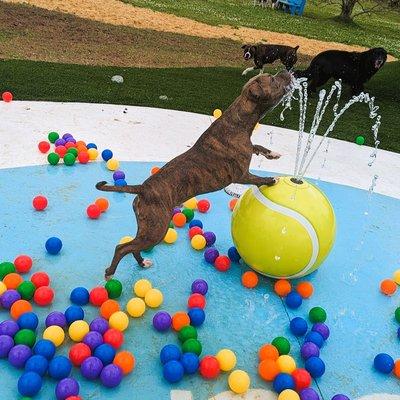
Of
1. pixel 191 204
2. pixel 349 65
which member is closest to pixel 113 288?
pixel 191 204

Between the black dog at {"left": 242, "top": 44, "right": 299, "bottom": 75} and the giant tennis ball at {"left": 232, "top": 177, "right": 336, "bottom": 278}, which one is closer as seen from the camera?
the giant tennis ball at {"left": 232, "top": 177, "right": 336, "bottom": 278}

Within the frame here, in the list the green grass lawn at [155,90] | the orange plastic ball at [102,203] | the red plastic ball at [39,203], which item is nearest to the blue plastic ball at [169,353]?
the orange plastic ball at [102,203]

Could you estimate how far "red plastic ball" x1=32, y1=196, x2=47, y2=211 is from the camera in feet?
13.7

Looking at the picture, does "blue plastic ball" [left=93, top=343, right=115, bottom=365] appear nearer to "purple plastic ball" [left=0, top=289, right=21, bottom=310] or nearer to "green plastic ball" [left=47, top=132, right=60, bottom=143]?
"purple plastic ball" [left=0, top=289, right=21, bottom=310]

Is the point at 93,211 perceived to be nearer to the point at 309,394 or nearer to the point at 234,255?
the point at 234,255

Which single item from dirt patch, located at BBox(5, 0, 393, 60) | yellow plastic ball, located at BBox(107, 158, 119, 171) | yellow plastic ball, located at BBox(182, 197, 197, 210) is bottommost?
dirt patch, located at BBox(5, 0, 393, 60)

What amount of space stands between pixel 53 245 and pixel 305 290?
1809 mm

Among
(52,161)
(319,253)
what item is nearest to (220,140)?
(319,253)

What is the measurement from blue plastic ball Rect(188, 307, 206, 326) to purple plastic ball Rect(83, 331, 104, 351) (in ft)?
1.90

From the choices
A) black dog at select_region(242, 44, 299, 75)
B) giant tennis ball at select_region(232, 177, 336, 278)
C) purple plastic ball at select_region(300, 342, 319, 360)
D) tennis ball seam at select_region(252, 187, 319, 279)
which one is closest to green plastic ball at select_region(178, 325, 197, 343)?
purple plastic ball at select_region(300, 342, 319, 360)

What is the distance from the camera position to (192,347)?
285 centimetres

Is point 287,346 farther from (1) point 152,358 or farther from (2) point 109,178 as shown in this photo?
(2) point 109,178

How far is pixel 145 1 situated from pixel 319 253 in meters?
18.2

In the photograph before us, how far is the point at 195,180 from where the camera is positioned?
10.2 ft
